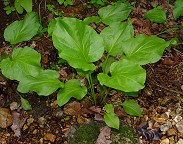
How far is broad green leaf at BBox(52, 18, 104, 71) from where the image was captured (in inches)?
79.8

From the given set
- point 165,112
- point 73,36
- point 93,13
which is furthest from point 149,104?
point 93,13

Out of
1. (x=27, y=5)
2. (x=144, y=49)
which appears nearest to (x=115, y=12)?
(x=144, y=49)

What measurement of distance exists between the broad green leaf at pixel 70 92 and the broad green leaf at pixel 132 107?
32cm

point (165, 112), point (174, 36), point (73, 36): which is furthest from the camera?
point (174, 36)

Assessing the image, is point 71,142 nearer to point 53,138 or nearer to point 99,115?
point 53,138

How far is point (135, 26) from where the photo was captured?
287 cm

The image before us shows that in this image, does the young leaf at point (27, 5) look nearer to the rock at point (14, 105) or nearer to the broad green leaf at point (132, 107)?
the rock at point (14, 105)

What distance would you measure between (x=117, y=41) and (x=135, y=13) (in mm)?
761

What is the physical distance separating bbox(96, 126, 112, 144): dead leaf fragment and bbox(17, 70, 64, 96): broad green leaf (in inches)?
16.8

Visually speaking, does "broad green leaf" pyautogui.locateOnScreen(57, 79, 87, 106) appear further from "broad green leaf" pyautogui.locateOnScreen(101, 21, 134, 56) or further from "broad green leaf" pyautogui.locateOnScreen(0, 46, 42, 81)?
"broad green leaf" pyautogui.locateOnScreen(101, 21, 134, 56)

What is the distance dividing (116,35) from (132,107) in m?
0.51

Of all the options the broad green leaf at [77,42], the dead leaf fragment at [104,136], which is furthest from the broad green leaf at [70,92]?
the dead leaf fragment at [104,136]

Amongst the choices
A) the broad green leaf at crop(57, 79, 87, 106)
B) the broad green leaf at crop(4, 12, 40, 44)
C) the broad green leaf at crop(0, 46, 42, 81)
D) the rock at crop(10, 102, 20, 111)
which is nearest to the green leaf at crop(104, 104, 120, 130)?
the broad green leaf at crop(57, 79, 87, 106)

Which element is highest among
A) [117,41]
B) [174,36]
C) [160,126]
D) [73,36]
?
[73,36]
